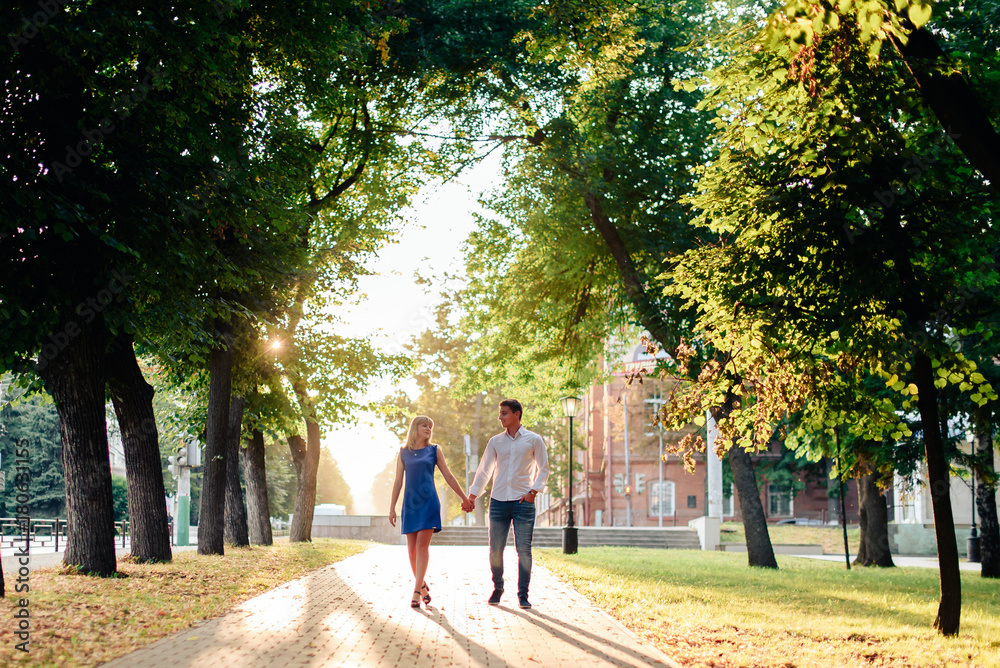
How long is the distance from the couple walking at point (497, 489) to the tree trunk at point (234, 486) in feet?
29.8

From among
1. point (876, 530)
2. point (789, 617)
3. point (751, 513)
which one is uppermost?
point (751, 513)

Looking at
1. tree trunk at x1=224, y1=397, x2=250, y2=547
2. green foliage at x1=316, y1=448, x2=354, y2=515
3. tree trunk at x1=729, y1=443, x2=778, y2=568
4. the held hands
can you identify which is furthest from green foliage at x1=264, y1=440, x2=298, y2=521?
the held hands

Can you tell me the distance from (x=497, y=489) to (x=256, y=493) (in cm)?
1434

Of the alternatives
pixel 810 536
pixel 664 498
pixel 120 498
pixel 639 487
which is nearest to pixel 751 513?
pixel 810 536

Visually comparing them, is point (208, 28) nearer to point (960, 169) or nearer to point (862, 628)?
point (960, 169)

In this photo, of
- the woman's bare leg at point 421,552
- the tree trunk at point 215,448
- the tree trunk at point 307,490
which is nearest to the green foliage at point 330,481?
the tree trunk at point 307,490

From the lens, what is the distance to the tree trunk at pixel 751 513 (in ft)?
61.0

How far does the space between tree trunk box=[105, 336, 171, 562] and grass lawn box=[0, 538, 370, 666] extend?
1.46 ft

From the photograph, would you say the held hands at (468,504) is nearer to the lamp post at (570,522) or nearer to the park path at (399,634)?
the park path at (399,634)

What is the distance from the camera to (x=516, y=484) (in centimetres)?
871

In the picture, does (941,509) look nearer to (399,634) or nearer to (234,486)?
(399,634)

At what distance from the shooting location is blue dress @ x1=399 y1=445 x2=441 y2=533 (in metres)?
8.76

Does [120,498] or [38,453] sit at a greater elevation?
[38,453]

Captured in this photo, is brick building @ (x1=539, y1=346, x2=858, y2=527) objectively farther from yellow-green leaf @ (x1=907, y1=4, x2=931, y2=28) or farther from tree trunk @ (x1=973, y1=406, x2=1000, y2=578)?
yellow-green leaf @ (x1=907, y1=4, x2=931, y2=28)
